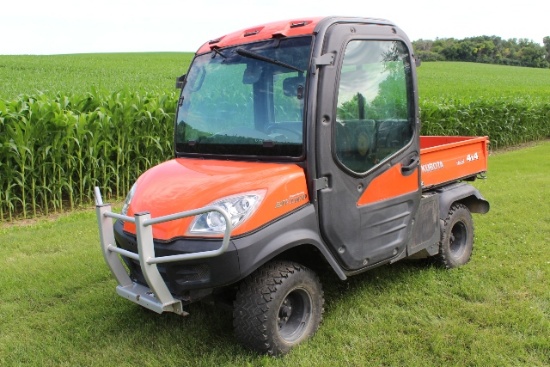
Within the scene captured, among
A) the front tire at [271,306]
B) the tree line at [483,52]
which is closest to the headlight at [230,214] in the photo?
the front tire at [271,306]

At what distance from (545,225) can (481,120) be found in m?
9.38

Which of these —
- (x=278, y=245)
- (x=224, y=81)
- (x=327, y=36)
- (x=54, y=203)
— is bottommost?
(x=54, y=203)

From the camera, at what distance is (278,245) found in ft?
9.83

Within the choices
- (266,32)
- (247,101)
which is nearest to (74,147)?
(247,101)

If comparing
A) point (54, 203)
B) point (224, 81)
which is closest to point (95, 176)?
point (54, 203)

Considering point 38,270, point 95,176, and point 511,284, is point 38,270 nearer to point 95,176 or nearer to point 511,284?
point 95,176

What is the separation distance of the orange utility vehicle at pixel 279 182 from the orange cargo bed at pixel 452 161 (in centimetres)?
43

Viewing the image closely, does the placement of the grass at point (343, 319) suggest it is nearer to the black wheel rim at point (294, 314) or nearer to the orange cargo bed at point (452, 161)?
the black wheel rim at point (294, 314)

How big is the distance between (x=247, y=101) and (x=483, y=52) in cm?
7282

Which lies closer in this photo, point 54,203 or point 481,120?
point 54,203

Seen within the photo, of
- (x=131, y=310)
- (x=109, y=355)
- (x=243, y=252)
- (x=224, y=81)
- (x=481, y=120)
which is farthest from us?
(x=481, y=120)

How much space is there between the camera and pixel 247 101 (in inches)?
140

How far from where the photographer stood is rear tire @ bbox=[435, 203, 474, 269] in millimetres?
4531

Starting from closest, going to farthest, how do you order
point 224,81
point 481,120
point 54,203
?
1. point 224,81
2. point 54,203
3. point 481,120
